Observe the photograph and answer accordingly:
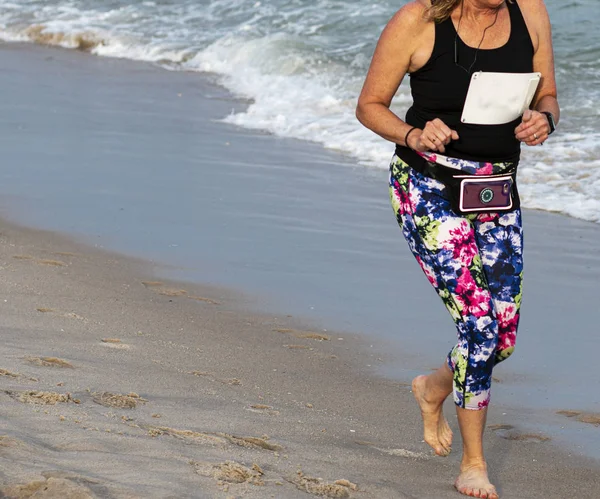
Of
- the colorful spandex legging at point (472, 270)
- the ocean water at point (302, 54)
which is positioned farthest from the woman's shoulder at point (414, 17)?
the ocean water at point (302, 54)

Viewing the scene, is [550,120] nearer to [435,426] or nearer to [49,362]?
[435,426]

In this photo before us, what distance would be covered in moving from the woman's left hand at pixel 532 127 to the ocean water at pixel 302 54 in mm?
4396

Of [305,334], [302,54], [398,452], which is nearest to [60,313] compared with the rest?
[305,334]

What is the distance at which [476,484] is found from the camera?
3.49m

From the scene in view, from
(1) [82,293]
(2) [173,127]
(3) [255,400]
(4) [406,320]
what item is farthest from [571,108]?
(3) [255,400]

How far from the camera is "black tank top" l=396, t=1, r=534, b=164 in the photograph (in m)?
3.36

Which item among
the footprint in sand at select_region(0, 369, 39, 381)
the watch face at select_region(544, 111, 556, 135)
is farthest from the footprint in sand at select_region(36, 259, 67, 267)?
the watch face at select_region(544, 111, 556, 135)

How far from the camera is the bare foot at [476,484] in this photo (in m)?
3.47

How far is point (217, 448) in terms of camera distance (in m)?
3.46

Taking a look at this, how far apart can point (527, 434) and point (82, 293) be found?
240 cm

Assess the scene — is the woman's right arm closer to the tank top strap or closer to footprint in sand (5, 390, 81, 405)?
the tank top strap

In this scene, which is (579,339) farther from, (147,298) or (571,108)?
(571,108)

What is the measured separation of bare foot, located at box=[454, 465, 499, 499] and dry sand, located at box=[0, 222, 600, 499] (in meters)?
0.05

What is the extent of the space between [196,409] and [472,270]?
1.16m
